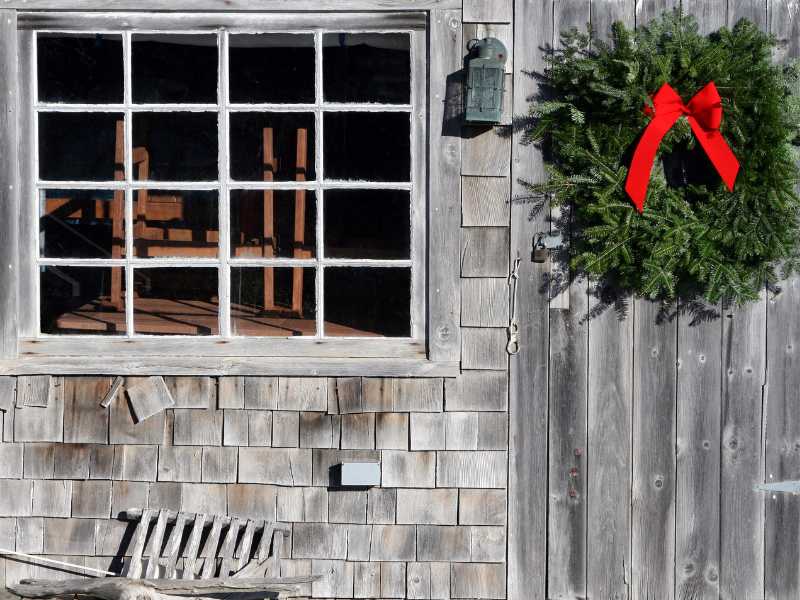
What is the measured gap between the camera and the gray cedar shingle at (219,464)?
3.51m

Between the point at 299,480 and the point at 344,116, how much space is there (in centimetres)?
144

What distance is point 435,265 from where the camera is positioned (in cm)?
347

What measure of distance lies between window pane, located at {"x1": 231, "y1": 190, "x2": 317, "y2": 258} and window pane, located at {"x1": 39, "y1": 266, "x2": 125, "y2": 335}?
1.67 feet

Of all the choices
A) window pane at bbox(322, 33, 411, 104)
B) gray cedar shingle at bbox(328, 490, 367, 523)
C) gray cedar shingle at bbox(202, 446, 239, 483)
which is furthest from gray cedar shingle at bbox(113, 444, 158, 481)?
window pane at bbox(322, 33, 411, 104)

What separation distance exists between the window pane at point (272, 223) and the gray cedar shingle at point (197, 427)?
635mm

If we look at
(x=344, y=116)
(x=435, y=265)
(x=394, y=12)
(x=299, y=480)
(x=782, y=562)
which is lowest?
(x=782, y=562)

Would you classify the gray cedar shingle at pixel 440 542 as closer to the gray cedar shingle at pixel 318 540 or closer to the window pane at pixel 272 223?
the gray cedar shingle at pixel 318 540

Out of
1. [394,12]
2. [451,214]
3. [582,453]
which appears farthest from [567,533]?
[394,12]

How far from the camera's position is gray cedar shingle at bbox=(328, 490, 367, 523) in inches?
139

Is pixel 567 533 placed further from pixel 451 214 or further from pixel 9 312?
pixel 9 312

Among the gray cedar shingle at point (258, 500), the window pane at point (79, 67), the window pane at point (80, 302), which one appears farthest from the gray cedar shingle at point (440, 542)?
the window pane at point (79, 67)

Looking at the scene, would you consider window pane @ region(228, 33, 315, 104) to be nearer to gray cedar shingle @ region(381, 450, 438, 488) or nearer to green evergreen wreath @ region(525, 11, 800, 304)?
green evergreen wreath @ region(525, 11, 800, 304)

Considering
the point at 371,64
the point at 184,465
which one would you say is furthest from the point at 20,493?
the point at 371,64

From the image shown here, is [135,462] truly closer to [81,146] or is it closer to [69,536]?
[69,536]
